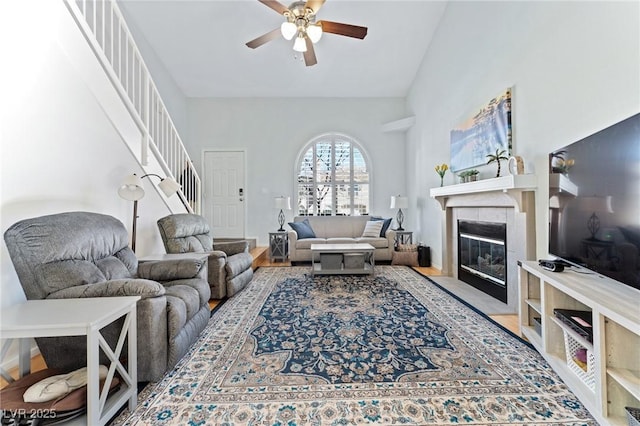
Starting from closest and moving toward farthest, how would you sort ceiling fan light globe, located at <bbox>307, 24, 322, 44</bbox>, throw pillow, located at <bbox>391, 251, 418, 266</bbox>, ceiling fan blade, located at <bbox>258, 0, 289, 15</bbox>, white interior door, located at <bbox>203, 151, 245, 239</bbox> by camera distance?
ceiling fan blade, located at <bbox>258, 0, 289, 15</bbox>
ceiling fan light globe, located at <bbox>307, 24, 322, 44</bbox>
throw pillow, located at <bbox>391, 251, 418, 266</bbox>
white interior door, located at <bbox>203, 151, 245, 239</bbox>

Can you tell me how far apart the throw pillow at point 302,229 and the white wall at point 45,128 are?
290cm

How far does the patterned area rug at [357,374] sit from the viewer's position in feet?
4.40

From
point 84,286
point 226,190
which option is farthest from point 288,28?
point 226,190

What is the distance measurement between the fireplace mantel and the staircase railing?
3.59 metres

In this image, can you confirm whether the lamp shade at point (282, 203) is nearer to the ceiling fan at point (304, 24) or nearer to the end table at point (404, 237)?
the end table at point (404, 237)

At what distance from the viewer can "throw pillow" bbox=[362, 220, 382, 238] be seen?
502 centimetres

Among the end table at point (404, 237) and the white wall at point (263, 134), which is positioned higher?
the white wall at point (263, 134)

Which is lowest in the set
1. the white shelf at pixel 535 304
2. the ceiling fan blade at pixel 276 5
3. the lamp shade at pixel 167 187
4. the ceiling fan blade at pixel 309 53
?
the white shelf at pixel 535 304

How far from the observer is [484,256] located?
128 inches

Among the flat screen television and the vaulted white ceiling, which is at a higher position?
the vaulted white ceiling

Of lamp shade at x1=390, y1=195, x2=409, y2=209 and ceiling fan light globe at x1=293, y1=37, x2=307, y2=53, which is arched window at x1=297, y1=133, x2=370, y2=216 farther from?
ceiling fan light globe at x1=293, y1=37, x2=307, y2=53

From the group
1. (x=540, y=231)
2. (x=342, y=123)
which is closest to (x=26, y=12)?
(x=540, y=231)

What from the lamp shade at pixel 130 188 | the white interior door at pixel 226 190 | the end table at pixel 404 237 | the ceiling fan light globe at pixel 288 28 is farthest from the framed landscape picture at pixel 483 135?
the white interior door at pixel 226 190

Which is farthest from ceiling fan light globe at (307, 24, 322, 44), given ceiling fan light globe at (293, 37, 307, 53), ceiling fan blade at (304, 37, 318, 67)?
ceiling fan blade at (304, 37, 318, 67)
